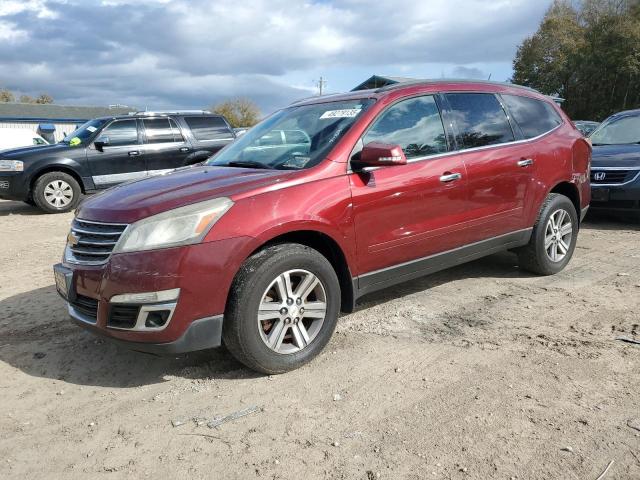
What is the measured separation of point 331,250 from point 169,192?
1116mm

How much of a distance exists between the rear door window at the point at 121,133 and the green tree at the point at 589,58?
3885 cm

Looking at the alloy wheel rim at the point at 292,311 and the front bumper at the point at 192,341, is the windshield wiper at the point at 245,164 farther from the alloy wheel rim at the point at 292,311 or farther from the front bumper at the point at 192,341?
the front bumper at the point at 192,341

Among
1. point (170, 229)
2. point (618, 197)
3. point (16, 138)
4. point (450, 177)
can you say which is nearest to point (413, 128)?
point (450, 177)

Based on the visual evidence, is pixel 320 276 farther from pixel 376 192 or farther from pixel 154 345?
pixel 154 345

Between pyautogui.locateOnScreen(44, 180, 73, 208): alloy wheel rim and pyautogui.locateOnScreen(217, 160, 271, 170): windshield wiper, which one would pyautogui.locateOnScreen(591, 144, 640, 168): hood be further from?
pyautogui.locateOnScreen(44, 180, 73, 208): alloy wheel rim

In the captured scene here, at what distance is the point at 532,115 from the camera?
5.12 meters

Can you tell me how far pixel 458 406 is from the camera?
9.49ft

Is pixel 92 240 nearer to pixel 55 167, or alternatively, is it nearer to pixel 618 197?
pixel 618 197

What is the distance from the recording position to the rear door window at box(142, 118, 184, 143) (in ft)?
34.3

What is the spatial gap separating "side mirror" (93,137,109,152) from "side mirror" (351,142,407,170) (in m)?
7.87

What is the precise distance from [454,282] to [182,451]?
3298 mm

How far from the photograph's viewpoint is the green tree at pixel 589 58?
129ft

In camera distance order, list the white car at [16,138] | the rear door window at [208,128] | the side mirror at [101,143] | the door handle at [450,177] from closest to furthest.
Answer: the door handle at [450,177] → the side mirror at [101,143] → the rear door window at [208,128] → the white car at [16,138]

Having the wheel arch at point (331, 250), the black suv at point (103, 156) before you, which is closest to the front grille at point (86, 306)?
the wheel arch at point (331, 250)
